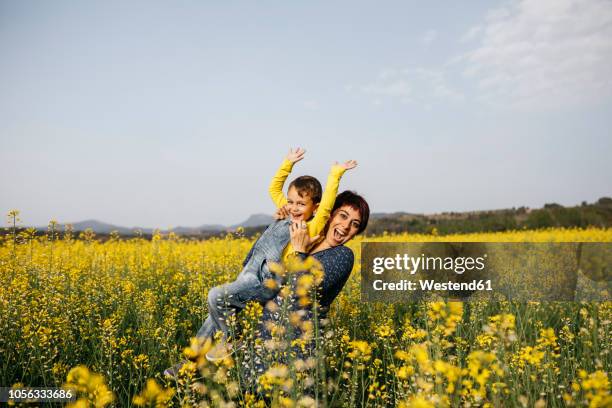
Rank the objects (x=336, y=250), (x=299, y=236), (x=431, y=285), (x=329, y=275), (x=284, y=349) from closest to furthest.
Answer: (x=284, y=349), (x=299, y=236), (x=329, y=275), (x=336, y=250), (x=431, y=285)

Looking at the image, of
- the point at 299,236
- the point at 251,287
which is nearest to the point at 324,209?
the point at 299,236

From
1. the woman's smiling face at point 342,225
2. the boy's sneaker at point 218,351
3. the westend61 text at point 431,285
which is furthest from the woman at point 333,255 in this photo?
the westend61 text at point 431,285

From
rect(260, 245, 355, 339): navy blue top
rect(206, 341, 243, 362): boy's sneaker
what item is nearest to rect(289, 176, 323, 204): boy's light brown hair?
rect(260, 245, 355, 339): navy blue top

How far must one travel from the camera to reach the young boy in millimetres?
2955

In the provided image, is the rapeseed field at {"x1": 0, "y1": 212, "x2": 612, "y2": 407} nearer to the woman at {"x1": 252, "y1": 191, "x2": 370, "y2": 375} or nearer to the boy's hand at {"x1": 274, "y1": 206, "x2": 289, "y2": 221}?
the woman at {"x1": 252, "y1": 191, "x2": 370, "y2": 375}

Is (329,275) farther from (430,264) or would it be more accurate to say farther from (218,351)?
(430,264)

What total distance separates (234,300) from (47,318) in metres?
1.90

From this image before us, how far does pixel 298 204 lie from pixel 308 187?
136mm

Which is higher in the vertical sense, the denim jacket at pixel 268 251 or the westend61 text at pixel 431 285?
the denim jacket at pixel 268 251

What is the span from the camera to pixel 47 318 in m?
3.79

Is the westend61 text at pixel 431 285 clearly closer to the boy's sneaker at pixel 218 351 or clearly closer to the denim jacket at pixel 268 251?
the denim jacket at pixel 268 251

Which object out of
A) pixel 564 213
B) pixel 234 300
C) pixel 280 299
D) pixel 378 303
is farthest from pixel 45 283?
pixel 564 213

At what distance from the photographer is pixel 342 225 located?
3.24 meters

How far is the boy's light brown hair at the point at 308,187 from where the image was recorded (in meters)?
3.14
